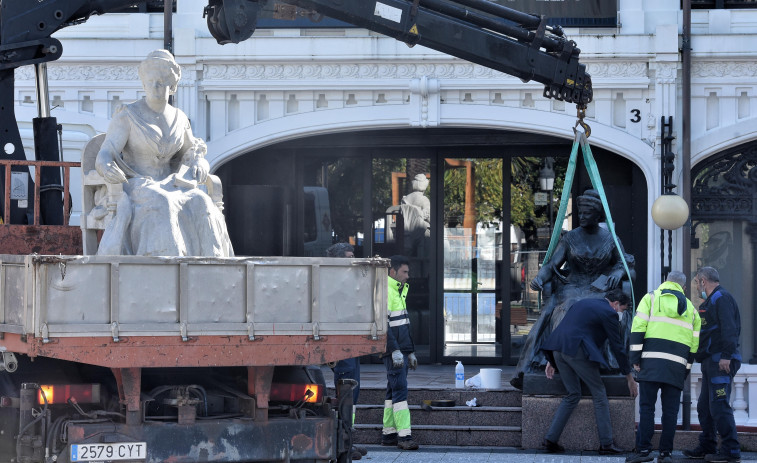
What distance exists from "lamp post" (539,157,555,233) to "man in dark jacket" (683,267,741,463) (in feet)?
16.5

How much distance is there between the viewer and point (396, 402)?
11258 millimetres

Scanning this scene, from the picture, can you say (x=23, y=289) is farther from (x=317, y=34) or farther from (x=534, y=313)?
(x=534, y=313)

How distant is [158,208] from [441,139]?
8157 millimetres

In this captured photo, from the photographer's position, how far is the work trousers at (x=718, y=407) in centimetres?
1074

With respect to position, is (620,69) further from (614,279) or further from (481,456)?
(481,456)

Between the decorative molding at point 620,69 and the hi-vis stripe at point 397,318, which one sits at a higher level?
the decorative molding at point 620,69

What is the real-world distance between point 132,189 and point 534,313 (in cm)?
873

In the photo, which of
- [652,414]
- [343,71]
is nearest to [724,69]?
[343,71]

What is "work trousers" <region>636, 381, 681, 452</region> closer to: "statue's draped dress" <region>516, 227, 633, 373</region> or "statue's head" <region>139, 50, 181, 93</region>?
"statue's draped dress" <region>516, 227, 633, 373</region>

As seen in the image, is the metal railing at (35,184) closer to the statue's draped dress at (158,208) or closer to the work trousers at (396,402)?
the statue's draped dress at (158,208)

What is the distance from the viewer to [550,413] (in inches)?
455

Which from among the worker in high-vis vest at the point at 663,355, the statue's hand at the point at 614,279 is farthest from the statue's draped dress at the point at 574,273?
the worker in high-vis vest at the point at 663,355

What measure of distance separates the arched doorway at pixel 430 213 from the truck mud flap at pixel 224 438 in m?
8.40


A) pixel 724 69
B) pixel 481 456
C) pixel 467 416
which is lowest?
pixel 481 456
